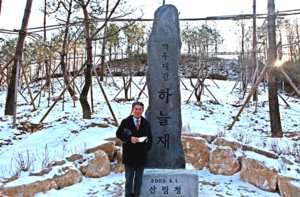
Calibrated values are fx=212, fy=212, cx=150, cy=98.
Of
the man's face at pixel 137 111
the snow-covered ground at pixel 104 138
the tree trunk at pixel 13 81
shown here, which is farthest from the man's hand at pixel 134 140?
the tree trunk at pixel 13 81

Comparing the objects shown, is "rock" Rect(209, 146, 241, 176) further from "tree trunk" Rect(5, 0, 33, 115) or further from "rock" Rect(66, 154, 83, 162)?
"tree trunk" Rect(5, 0, 33, 115)

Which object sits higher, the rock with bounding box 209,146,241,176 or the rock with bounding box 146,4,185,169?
the rock with bounding box 146,4,185,169

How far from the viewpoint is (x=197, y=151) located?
475cm

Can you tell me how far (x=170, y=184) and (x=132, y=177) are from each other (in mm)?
599

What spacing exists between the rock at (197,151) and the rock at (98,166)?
1.84 m

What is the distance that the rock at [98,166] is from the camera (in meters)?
3.98

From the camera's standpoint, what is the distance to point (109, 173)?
4199 mm

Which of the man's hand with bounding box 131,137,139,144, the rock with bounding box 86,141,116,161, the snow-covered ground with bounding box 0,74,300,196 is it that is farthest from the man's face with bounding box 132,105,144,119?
the rock with bounding box 86,141,116,161

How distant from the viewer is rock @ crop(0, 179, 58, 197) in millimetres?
2885

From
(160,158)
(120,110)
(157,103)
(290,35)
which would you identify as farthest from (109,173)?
(290,35)

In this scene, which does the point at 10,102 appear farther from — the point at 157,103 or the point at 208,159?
the point at 208,159

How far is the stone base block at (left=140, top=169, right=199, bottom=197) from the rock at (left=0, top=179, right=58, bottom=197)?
148cm

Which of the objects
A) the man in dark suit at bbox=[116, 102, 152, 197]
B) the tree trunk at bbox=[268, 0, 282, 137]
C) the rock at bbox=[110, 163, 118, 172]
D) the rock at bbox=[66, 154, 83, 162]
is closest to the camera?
the man in dark suit at bbox=[116, 102, 152, 197]

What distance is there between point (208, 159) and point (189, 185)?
1.83m
